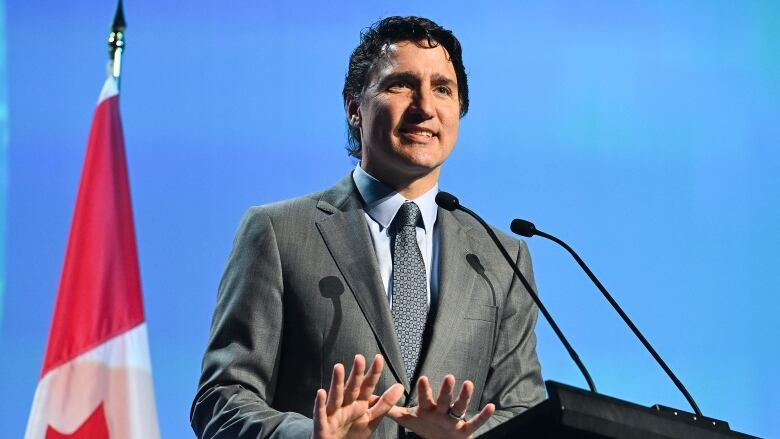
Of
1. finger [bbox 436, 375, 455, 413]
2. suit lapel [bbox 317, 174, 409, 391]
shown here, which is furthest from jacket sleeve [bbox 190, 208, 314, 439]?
finger [bbox 436, 375, 455, 413]

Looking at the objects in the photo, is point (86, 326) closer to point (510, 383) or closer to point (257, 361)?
point (257, 361)

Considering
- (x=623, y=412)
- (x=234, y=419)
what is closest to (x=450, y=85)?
(x=234, y=419)

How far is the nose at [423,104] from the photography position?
2.43 meters

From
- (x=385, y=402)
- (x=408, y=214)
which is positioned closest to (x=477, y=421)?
(x=385, y=402)

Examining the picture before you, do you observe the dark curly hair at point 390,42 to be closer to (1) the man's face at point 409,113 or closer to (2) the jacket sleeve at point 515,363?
(1) the man's face at point 409,113

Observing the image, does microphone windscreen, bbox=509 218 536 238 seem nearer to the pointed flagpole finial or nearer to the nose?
the nose

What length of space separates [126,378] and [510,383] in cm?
136

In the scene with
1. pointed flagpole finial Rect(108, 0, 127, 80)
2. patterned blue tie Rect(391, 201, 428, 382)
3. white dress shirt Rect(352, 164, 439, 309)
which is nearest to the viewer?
patterned blue tie Rect(391, 201, 428, 382)

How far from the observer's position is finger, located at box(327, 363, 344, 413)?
163 cm

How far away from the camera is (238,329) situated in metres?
2.18

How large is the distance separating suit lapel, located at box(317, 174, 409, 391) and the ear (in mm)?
250

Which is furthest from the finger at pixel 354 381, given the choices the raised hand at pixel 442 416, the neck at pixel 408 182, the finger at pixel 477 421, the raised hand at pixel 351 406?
the neck at pixel 408 182

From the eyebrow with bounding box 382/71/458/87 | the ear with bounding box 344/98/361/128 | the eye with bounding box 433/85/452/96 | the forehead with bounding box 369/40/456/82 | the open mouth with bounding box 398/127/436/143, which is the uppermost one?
the forehead with bounding box 369/40/456/82

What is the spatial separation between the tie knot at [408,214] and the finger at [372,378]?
0.77m
